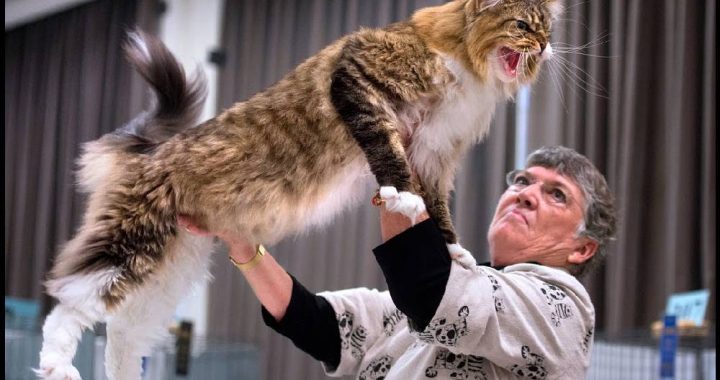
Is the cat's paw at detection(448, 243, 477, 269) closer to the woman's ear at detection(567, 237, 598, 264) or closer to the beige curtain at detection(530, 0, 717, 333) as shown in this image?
the woman's ear at detection(567, 237, 598, 264)

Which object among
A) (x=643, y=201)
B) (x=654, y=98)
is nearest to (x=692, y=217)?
(x=643, y=201)

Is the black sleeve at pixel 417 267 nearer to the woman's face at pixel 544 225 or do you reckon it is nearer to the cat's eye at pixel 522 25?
the cat's eye at pixel 522 25

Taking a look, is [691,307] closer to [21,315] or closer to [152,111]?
[152,111]

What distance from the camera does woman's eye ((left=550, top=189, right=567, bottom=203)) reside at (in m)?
1.86

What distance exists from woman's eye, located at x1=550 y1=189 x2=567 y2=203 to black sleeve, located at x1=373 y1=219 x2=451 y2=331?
60 cm

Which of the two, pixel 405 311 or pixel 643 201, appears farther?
pixel 643 201

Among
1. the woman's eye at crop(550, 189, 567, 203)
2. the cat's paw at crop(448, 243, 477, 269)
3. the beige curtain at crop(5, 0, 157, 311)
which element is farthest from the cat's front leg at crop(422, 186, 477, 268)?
the beige curtain at crop(5, 0, 157, 311)

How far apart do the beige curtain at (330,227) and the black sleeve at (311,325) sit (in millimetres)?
1765

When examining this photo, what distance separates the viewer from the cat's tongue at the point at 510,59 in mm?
1339

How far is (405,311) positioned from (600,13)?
223 cm

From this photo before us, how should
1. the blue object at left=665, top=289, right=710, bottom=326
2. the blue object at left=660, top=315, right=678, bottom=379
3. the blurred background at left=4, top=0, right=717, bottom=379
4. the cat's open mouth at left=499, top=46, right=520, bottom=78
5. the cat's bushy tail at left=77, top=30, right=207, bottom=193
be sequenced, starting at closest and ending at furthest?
the cat's open mouth at left=499, top=46, right=520, bottom=78 → the cat's bushy tail at left=77, top=30, right=207, bottom=193 → the blue object at left=660, top=315, right=678, bottom=379 → the blue object at left=665, top=289, right=710, bottom=326 → the blurred background at left=4, top=0, right=717, bottom=379

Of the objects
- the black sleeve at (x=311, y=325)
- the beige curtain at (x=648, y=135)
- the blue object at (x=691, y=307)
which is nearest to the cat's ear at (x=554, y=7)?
the black sleeve at (x=311, y=325)

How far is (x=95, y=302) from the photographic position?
131cm

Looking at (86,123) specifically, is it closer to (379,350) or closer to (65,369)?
(379,350)
